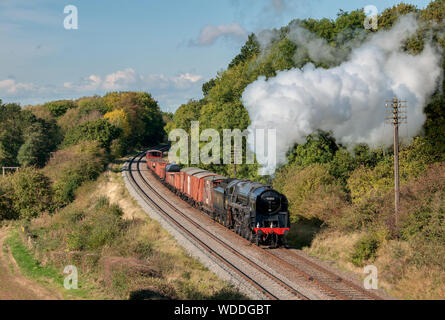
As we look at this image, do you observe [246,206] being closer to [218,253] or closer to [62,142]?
[218,253]

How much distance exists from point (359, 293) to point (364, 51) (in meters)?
22.6

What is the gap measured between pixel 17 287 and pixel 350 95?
69.1 ft

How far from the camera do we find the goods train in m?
23.0

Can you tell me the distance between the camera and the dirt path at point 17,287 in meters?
18.1

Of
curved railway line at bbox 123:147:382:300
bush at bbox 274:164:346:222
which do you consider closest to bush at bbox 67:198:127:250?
curved railway line at bbox 123:147:382:300

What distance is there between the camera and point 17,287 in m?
20.4

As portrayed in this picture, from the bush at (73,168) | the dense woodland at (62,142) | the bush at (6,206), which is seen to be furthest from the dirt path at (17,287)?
the bush at (73,168)

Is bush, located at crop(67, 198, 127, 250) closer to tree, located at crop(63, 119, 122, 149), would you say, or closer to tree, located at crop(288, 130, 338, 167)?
tree, located at crop(288, 130, 338, 167)

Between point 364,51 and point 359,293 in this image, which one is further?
point 364,51

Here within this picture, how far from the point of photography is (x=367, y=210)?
24.5 meters
